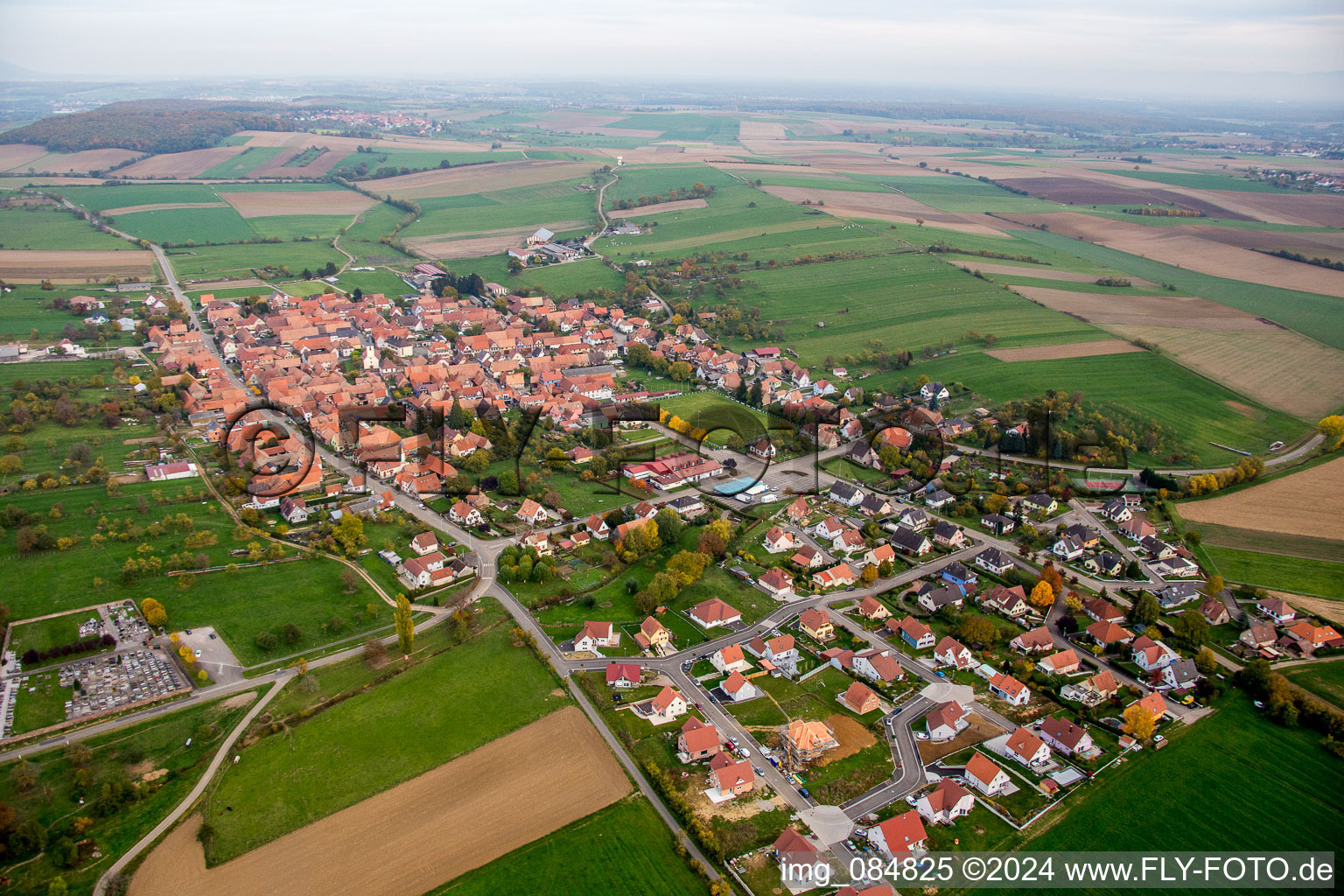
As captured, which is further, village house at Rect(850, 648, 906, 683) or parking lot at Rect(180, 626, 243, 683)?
village house at Rect(850, 648, 906, 683)

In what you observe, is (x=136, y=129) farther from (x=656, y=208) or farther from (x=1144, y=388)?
(x=1144, y=388)

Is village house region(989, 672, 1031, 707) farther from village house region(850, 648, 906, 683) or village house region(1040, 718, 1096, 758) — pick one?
village house region(850, 648, 906, 683)

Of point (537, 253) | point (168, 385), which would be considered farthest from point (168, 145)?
point (168, 385)

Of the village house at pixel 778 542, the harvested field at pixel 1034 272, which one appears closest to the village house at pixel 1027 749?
the village house at pixel 778 542

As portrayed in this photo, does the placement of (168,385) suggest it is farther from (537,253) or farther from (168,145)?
(168,145)

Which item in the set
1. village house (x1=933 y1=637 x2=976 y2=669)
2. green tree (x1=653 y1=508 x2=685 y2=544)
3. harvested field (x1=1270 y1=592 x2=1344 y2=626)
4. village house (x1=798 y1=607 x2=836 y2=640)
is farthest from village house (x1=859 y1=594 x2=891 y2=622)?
harvested field (x1=1270 y1=592 x2=1344 y2=626)

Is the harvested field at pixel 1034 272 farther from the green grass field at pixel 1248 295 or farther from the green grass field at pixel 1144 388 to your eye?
the green grass field at pixel 1144 388

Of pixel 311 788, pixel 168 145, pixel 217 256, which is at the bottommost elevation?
pixel 311 788

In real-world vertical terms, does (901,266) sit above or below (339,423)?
above
